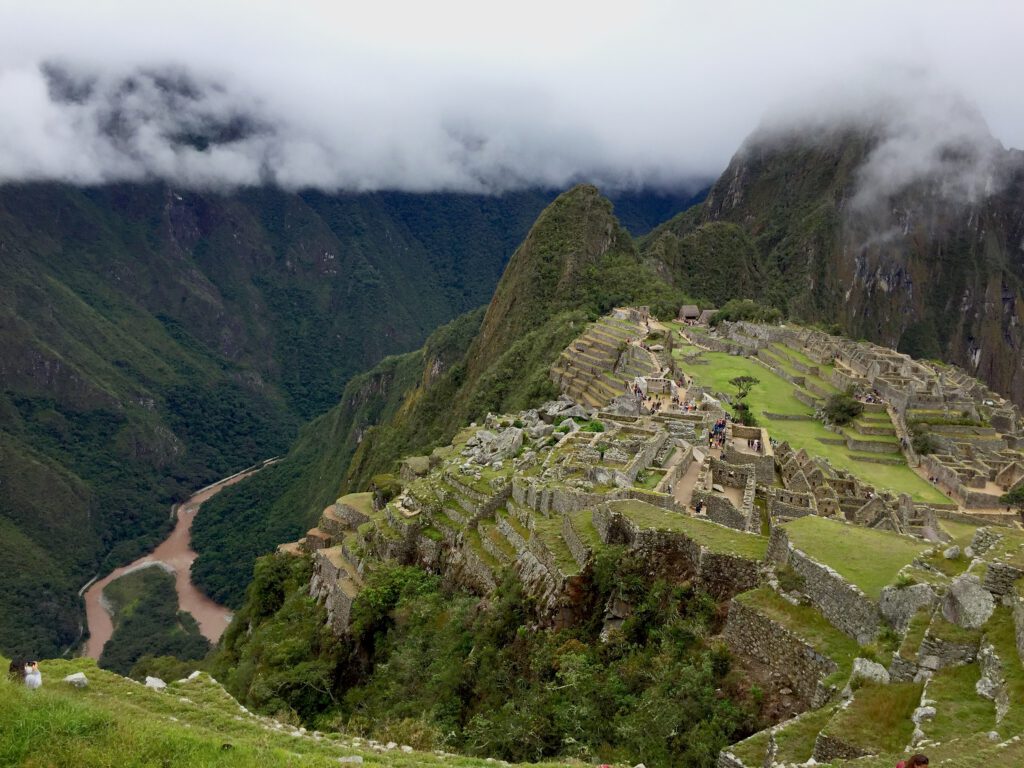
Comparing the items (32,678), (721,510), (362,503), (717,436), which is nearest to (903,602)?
(721,510)

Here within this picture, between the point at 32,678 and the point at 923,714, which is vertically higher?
the point at 923,714

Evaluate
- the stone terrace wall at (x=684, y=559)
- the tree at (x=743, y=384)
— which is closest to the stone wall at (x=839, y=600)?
the stone terrace wall at (x=684, y=559)

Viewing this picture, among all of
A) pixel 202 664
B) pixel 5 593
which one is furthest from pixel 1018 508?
pixel 5 593

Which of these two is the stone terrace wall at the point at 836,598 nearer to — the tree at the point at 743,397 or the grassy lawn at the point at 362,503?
the grassy lawn at the point at 362,503

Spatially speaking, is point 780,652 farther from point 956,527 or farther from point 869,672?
point 956,527

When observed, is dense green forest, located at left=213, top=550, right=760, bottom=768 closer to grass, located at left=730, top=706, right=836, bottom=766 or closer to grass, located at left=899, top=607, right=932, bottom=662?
grass, located at left=730, top=706, right=836, bottom=766

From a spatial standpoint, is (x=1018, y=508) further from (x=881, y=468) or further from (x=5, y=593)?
(x=5, y=593)
